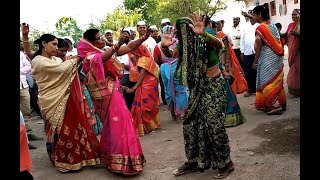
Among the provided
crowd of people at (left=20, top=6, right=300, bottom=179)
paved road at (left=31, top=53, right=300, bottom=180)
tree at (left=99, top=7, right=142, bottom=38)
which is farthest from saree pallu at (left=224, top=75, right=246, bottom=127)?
tree at (left=99, top=7, right=142, bottom=38)

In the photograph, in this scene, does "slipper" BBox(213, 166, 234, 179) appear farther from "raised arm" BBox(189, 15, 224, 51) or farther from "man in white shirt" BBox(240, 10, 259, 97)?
"man in white shirt" BBox(240, 10, 259, 97)

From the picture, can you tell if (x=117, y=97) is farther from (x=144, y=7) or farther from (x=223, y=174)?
(x=144, y=7)

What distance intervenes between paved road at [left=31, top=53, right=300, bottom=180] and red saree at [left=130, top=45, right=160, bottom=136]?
249 millimetres

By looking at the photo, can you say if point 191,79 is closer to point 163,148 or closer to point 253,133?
point 163,148

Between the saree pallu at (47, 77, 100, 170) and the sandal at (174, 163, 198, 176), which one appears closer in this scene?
the sandal at (174, 163, 198, 176)

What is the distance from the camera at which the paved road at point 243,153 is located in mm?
4230

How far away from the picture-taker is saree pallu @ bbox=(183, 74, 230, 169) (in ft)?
13.1

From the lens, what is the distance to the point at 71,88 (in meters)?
4.57

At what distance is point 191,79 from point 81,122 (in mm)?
1439

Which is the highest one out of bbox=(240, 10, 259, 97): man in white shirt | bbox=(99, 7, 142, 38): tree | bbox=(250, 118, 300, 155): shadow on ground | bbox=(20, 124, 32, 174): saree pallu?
bbox=(99, 7, 142, 38): tree

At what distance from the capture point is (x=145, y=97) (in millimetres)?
6281

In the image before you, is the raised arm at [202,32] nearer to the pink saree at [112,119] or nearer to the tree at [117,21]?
the pink saree at [112,119]

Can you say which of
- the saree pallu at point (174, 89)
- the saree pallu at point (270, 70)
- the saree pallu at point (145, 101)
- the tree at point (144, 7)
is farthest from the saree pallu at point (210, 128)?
the tree at point (144, 7)
